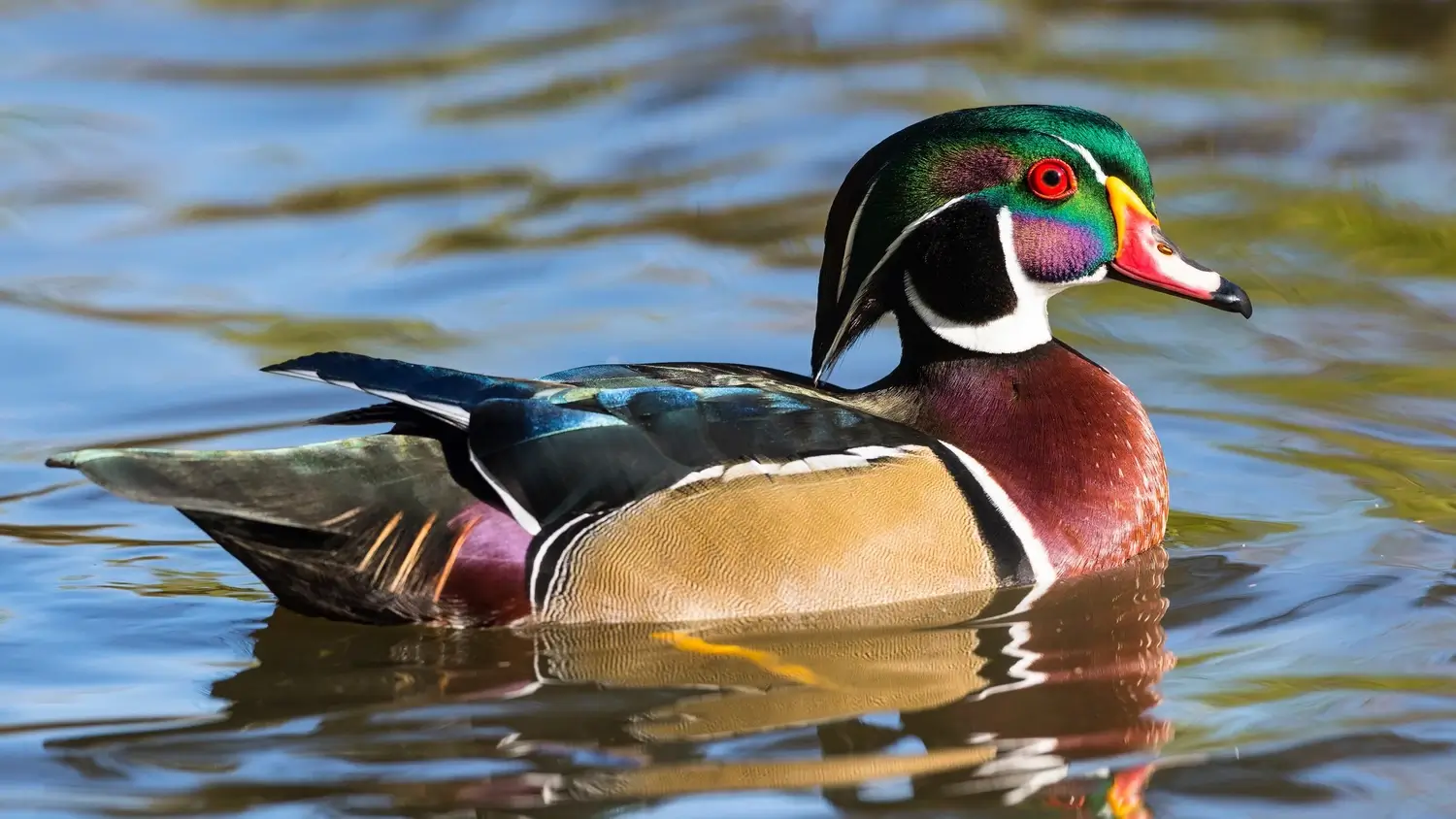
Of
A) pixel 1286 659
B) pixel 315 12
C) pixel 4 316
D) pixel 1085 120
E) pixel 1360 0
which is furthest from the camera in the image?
pixel 315 12

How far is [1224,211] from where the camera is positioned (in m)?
9.56

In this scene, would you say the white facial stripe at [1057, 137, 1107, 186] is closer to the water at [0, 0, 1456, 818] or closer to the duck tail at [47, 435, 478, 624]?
the water at [0, 0, 1456, 818]

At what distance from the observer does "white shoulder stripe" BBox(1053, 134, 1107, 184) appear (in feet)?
20.0

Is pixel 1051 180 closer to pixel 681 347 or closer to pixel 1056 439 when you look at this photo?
pixel 1056 439

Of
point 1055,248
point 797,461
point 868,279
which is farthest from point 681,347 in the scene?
point 797,461

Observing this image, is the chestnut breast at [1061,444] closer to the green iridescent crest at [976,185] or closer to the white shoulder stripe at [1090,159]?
the green iridescent crest at [976,185]

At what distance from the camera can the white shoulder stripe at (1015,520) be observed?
5.94 m

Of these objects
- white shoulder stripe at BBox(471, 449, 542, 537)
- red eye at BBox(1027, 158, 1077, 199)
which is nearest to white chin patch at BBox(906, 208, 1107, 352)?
red eye at BBox(1027, 158, 1077, 199)

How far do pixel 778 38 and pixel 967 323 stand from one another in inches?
240

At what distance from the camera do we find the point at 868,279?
6.21 m

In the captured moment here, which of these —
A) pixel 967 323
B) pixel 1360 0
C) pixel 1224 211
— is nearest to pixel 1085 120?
pixel 967 323

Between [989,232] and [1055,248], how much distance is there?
199 millimetres

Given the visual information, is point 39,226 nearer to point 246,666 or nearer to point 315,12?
point 315,12

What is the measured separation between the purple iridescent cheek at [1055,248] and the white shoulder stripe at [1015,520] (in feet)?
2.07
